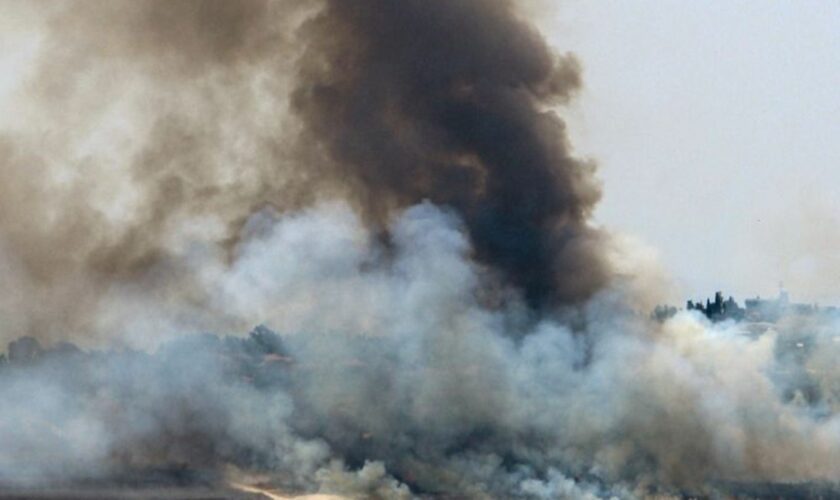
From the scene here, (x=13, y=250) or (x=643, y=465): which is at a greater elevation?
(x=13, y=250)

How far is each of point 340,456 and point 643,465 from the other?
62.7 feet

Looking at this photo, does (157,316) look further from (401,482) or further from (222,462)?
(401,482)

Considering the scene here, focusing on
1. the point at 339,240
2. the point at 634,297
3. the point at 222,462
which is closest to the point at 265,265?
the point at 339,240

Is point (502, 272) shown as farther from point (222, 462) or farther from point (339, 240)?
point (222, 462)

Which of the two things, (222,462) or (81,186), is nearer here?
(222,462)

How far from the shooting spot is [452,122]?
123m

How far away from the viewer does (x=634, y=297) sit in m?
117

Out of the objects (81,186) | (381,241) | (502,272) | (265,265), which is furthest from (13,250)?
(502,272)

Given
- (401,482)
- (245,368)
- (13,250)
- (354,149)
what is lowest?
(401,482)

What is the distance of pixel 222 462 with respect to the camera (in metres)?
113

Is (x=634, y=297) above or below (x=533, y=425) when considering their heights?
above

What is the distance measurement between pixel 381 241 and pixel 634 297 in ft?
57.2

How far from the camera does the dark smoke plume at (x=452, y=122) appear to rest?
119812 millimetres

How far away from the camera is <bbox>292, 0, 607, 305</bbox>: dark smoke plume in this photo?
393 feet
